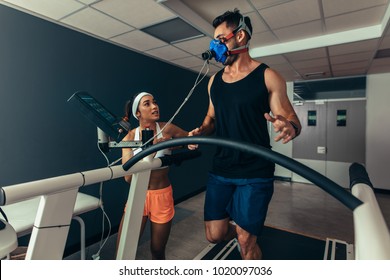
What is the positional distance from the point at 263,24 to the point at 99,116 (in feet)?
7.97

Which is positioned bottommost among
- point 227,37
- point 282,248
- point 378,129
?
point 282,248

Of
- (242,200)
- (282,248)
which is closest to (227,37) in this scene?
(242,200)

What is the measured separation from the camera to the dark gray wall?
86.2 inches

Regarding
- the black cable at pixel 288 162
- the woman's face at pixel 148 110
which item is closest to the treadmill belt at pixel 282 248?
the woman's face at pixel 148 110

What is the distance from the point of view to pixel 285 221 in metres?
3.36

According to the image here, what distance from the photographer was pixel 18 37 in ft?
7.29

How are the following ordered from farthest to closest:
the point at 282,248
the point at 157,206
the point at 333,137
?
the point at 333,137, the point at 282,248, the point at 157,206

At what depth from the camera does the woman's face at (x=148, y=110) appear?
2.00 m

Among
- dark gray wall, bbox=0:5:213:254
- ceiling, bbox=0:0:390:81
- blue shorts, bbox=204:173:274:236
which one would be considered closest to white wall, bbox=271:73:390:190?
ceiling, bbox=0:0:390:81

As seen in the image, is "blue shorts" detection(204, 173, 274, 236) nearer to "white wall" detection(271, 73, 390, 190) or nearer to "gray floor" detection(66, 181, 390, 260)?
"gray floor" detection(66, 181, 390, 260)

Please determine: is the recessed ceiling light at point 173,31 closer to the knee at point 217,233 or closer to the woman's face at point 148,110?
the woman's face at point 148,110

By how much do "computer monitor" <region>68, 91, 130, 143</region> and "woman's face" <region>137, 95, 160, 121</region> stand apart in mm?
735

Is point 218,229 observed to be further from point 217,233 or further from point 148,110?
point 148,110

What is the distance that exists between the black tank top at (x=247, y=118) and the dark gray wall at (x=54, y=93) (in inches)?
77.8
